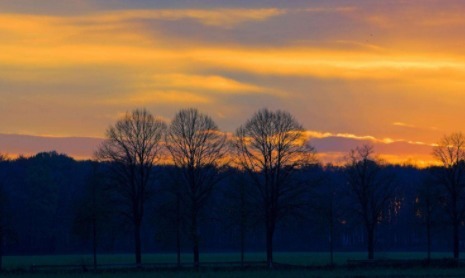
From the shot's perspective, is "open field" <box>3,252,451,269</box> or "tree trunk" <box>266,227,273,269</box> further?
"open field" <box>3,252,451,269</box>

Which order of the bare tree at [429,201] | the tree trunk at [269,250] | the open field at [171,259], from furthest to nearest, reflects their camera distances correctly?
the open field at [171,259]
the bare tree at [429,201]
the tree trunk at [269,250]

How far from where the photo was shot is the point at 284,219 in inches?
3246

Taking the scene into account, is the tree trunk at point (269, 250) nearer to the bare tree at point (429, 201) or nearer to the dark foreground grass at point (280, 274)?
the dark foreground grass at point (280, 274)

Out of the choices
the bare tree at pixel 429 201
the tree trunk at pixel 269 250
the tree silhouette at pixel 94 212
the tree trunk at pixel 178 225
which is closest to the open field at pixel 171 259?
the tree silhouette at pixel 94 212

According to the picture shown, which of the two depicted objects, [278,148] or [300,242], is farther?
[300,242]

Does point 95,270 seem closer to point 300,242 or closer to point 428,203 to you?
point 428,203

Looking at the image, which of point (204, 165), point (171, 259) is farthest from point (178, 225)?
point (171, 259)

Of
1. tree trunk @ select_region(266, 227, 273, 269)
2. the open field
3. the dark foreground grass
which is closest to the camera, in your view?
the dark foreground grass

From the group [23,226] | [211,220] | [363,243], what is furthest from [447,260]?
[363,243]

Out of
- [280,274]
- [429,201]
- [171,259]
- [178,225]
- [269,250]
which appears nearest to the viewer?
[280,274]

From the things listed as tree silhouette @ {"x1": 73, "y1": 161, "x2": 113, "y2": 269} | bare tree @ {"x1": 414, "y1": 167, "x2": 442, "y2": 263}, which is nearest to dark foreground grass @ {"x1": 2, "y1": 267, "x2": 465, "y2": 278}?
Answer: tree silhouette @ {"x1": 73, "y1": 161, "x2": 113, "y2": 269}

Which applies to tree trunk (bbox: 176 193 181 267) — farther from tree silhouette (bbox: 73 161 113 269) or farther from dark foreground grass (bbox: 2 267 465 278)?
dark foreground grass (bbox: 2 267 465 278)

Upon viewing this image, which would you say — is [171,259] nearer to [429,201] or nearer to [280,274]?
[429,201]

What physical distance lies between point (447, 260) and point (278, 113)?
21.5 metres
